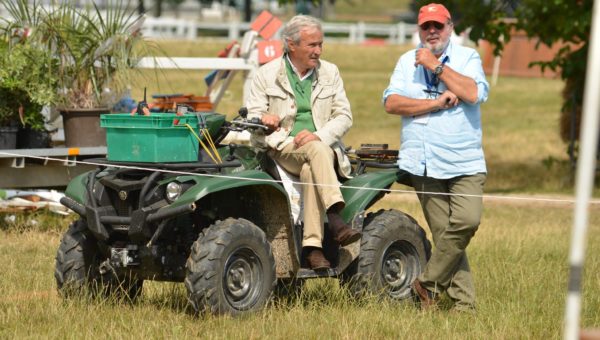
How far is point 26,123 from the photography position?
10945 mm

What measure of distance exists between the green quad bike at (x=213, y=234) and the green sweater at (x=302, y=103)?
0.29m

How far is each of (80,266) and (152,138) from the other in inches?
36.7

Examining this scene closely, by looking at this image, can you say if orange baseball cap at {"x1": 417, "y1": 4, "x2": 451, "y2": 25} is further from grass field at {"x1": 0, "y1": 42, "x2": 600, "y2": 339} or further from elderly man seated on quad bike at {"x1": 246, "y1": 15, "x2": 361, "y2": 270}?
grass field at {"x1": 0, "y1": 42, "x2": 600, "y2": 339}

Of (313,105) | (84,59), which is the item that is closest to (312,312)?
(313,105)

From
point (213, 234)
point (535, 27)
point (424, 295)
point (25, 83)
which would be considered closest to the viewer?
point (213, 234)

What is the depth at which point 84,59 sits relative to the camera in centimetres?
1127

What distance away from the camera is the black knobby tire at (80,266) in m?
7.28

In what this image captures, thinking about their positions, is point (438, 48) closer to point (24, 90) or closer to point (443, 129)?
point (443, 129)

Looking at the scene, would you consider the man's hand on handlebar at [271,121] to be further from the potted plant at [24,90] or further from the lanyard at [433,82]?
the potted plant at [24,90]

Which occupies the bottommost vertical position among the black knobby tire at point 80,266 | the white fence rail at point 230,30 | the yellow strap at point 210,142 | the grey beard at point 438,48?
the black knobby tire at point 80,266

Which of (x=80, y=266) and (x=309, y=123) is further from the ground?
(x=309, y=123)

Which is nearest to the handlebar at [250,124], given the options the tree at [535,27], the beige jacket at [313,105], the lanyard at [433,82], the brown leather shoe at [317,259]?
the beige jacket at [313,105]

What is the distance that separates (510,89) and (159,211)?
102 feet

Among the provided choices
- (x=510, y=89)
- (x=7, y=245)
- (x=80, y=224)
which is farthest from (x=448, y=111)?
(x=510, y=89)
